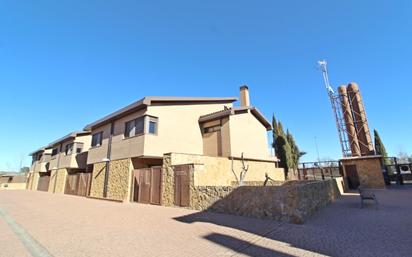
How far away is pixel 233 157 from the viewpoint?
1488 centimetres

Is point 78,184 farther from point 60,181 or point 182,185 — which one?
point 182,185

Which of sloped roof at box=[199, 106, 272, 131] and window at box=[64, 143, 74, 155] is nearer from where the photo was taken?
sloped roof at box=[199, 106, 272, 131]

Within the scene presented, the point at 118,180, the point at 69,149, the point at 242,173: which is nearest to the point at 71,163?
the point at 69,149

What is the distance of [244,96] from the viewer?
1998cm

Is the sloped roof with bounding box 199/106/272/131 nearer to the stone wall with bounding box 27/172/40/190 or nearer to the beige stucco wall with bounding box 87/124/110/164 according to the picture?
the beige stucco wall with bounding box 87/124/110/164

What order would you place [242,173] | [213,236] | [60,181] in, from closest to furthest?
[213,236] → [242,173] → [60,181]

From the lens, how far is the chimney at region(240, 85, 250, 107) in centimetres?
1973

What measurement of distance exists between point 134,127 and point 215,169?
6.76m

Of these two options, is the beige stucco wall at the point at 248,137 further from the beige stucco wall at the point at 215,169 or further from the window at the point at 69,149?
the window at the point at 69,149

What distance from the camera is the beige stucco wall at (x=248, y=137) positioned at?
15625 millimetres

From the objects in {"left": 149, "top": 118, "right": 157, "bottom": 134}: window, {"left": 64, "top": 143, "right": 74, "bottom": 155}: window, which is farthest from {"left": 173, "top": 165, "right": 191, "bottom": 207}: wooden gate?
→ {"left": 64, "top": 143, "right": 74, "bottom": 155}: window

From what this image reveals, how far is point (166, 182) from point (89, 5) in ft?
35.5

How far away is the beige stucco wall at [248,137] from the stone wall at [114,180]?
7.74 meters

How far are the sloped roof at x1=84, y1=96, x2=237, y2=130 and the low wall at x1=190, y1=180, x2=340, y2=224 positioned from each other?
7.04 meters
